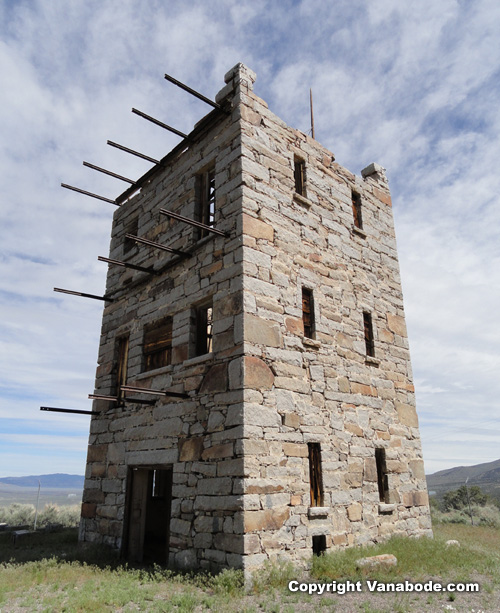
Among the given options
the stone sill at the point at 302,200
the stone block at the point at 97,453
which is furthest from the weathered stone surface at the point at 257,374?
the stone block at the point at 97,453

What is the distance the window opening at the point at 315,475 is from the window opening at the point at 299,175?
5.17 m

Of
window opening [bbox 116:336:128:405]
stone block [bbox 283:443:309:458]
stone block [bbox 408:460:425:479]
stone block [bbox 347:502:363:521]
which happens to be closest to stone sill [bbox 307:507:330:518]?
stone block [bbox 347:502:363:521]

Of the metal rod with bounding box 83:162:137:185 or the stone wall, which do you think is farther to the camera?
the metal rod with bounding box 83:162:137:185

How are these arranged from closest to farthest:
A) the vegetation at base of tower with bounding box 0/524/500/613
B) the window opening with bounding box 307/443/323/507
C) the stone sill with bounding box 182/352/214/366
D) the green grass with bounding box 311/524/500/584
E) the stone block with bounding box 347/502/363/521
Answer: the vegetation at base of tower with bounding box 0/524/500/613 < the green grass with bounding box 311/524/500/584 < the window opening with bounding box 307/443/323/507 < the stone sill with bounding box 182/352/214/366 < the stone block with bounding box 347/502/363/521

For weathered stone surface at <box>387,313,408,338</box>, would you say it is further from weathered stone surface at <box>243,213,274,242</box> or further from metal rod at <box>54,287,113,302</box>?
metal rod at <box>54,287,113,302</box>

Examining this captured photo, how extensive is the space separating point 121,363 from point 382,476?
619cm

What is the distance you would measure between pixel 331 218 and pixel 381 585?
6849 mm

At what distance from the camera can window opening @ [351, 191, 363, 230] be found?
1090cm

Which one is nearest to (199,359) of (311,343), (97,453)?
(311,343)

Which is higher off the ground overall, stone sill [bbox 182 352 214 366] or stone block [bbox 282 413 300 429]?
stone sill [bbox 182 352 214 366]

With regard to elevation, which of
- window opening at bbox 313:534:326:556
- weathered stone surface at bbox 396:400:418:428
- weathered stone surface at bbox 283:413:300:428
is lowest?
window opening at bbox 313:534:326:556

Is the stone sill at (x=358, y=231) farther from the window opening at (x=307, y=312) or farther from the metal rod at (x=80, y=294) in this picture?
the metal rod at (x=80, y=294)

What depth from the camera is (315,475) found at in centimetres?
757

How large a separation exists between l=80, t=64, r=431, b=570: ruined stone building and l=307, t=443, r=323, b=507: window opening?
0.02 metres
